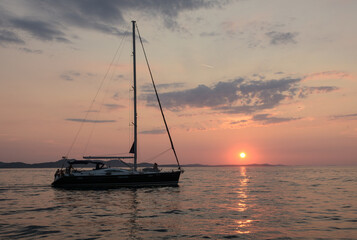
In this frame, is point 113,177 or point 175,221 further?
point 113,177

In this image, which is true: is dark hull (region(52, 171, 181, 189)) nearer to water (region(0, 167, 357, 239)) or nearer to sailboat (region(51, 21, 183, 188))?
sailboat (region(51, 21, 183, 188))

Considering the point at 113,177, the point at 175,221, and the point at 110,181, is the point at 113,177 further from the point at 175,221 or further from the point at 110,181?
A: the point at 175,221

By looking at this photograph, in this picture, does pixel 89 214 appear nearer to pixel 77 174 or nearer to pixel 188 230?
pixel 188 230

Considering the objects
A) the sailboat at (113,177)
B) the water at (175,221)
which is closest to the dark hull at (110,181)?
the sailboat at (113,177)

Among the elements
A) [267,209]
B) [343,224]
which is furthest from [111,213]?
[343,224]

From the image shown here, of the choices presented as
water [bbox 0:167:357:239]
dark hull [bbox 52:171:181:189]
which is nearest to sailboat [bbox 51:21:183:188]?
dark hull [bbox 52:171:181:189]

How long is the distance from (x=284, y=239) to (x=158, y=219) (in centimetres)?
830

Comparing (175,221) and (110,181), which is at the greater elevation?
(110,181)

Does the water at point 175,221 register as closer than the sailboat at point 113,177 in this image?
Yes

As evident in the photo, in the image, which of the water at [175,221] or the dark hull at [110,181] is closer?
the water at [175,221]

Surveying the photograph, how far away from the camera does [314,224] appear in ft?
63.4

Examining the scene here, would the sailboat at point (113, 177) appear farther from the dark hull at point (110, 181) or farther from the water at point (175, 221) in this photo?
the water at point (175, 221)

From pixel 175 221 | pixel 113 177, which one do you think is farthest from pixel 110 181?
pixel 175 221

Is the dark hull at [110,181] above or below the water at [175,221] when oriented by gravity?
above
